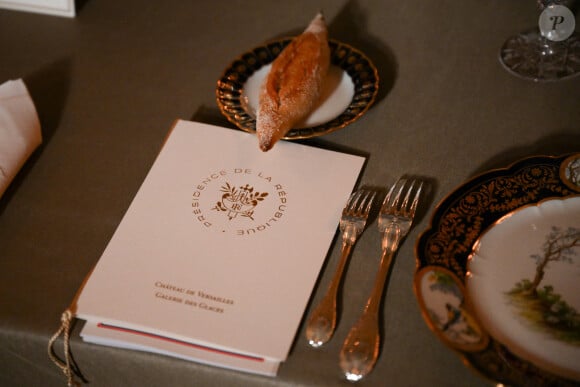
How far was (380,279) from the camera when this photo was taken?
66 centimetres

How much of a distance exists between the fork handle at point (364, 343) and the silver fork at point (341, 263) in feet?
0.08

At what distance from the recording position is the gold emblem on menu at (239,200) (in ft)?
2.37

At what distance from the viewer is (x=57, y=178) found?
796 mm

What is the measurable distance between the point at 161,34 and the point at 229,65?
7.8 inches

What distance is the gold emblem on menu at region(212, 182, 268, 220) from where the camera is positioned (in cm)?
72

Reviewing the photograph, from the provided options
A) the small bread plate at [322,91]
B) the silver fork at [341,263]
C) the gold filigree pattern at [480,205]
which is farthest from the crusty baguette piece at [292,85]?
the gold filigree pattern at [480,205]

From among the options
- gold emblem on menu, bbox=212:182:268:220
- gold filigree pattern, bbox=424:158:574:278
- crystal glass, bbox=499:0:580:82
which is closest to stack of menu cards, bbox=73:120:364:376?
gold emblem on menu, bbox=212:182:268:220

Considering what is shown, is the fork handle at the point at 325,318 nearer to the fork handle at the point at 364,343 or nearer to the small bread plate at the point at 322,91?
the fork handle at the point at 364,343

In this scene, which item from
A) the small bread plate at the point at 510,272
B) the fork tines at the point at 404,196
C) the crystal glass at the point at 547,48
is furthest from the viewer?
the crystal glass at the point at 547,48

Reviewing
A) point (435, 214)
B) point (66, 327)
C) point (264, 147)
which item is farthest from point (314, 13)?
point (66, 327)

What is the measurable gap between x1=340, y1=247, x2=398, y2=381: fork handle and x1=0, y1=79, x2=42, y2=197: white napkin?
0.47 m

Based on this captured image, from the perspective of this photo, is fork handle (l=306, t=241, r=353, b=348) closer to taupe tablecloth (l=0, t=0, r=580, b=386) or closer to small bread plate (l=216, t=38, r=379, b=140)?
taupe tablecloth (l=0, t=0, r=580, b=386)

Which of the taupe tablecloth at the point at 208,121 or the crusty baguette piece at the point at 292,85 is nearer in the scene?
the taupe tablecloth at the point at 208,121

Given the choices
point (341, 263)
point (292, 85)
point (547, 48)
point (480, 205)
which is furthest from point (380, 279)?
point (547, 48)
